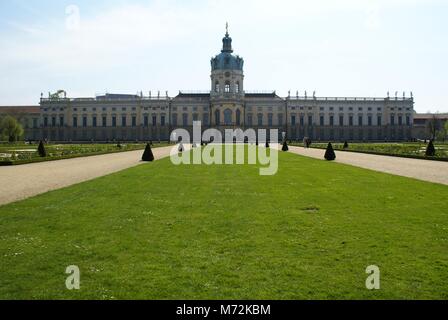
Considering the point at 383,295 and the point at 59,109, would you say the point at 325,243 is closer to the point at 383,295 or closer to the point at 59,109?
the point at 383,295

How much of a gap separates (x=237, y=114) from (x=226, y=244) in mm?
76972

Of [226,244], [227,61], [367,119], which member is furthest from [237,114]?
[226,244]

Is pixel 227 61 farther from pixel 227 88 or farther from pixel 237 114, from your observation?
pixel 237 114

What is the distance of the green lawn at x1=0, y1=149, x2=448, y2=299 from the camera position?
458cm

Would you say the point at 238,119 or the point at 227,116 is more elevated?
the point at 227,116

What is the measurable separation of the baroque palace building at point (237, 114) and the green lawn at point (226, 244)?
7346 centimetres

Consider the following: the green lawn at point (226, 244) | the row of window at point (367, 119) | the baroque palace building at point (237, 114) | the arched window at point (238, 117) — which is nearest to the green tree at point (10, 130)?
the baroque palace building at point (237, 114)

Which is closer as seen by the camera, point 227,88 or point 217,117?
point 217,117

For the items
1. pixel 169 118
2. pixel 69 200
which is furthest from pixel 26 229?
pixel 169 118

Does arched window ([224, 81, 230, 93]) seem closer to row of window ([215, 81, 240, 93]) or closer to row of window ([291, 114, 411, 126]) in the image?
row of window ([215, 81, 240, 93])

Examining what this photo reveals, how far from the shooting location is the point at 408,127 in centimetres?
8588

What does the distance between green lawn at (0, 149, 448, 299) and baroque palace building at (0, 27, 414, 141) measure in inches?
2892

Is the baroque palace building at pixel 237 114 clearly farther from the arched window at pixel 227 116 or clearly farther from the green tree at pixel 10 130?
the green tree at pixel 10 130

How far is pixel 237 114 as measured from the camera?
271 feet
